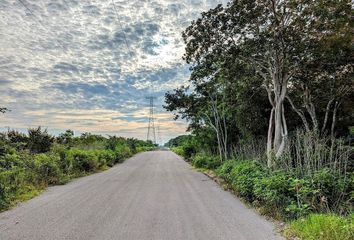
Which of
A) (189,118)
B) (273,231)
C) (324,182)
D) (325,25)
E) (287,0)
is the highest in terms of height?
(287,0)

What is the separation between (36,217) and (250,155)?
11.9m

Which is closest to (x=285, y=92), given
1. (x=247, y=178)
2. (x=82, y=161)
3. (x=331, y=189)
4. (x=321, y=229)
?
(x=247, y=178)

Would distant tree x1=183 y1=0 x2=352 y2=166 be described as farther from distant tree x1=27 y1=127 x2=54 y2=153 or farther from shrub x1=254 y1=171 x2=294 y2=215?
distant tree x1=27 y1=127 x2=54 y2=153

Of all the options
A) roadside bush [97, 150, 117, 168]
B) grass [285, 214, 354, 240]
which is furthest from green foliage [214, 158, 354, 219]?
roadside bush [97, 150, 117, 168]

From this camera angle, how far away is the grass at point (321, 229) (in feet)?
18.3

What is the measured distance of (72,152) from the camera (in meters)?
19.3

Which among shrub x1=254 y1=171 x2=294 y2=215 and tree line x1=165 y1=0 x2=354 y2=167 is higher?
tree line x1=165 y1=0 x2=354 y2=167

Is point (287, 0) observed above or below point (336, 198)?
above

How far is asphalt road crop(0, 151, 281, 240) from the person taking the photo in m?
6.52

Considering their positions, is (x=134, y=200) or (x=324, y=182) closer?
(x=324, y=182)

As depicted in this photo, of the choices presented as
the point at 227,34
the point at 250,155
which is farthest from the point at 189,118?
the point at 227,34

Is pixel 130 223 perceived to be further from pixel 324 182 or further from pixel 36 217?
pixel 324 182

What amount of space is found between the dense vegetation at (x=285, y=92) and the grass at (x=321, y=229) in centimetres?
3

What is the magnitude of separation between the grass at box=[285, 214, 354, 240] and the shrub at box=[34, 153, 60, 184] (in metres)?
10.9
